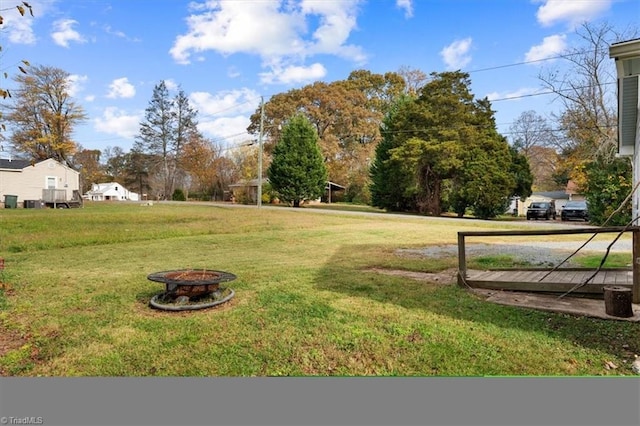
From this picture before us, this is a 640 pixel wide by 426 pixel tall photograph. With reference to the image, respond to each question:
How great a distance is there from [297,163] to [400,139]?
7.01 m

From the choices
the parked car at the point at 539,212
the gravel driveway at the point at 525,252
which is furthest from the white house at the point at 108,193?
the parked car at the point at 539,212

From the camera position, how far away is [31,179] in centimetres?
1956

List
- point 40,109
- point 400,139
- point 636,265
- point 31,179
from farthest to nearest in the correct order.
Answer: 1. point 400,139
2. point 31,179
3. point 40,109
4. point 636,265

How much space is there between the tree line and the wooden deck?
8.58 meters

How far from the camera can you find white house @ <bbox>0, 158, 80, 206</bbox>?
19031 mm

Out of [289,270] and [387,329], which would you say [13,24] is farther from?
[387,329]

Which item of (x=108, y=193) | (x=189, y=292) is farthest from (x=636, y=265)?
(x=108, y=193)

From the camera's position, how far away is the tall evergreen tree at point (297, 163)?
25.0m

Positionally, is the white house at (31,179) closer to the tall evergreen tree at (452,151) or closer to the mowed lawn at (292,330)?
the mowed lawn at (292,330)

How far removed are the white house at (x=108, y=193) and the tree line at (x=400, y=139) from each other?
1.47 metres

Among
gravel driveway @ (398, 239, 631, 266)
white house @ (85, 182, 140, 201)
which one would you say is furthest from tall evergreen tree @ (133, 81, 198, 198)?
white house @ (85, 182, 140, 201)

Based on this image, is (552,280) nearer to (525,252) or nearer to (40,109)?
(525,252)

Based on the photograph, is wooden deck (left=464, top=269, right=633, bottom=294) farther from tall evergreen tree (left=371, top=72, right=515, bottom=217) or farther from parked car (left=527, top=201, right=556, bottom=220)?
parked car (left=527, top=201, right=556, bottom=220)

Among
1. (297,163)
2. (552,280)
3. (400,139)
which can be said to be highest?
(400,139)
